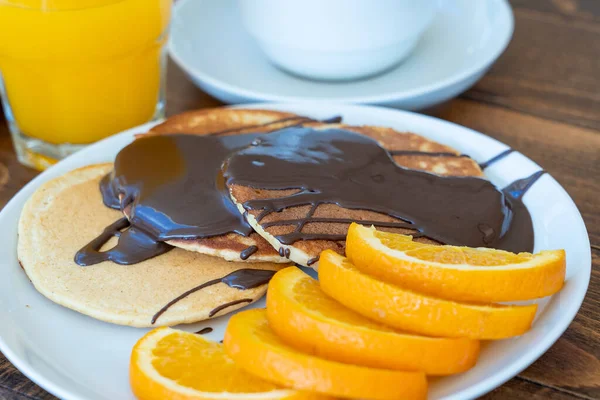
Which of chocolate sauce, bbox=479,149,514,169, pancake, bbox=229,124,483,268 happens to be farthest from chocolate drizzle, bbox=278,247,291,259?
chocolate sauce, bbox=479,149,514,169

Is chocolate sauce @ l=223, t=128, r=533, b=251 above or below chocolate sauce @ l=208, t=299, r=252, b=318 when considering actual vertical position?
above

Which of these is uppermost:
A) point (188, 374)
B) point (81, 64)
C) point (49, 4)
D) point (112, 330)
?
point (49, 4)

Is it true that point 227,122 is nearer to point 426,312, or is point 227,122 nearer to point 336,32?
point 336,32

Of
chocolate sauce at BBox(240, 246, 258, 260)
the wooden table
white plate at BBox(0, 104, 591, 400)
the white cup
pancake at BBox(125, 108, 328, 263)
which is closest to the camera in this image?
white plate at BBox(0, 104, 591, 400)

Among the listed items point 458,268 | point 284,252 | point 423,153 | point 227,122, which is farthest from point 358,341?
point 227,122

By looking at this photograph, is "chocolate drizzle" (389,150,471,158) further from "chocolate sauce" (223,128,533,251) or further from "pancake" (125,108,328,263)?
"pancake" (125,108,328,263)

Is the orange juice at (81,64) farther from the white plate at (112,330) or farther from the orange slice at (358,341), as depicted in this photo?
the orange slice at (358,341)
